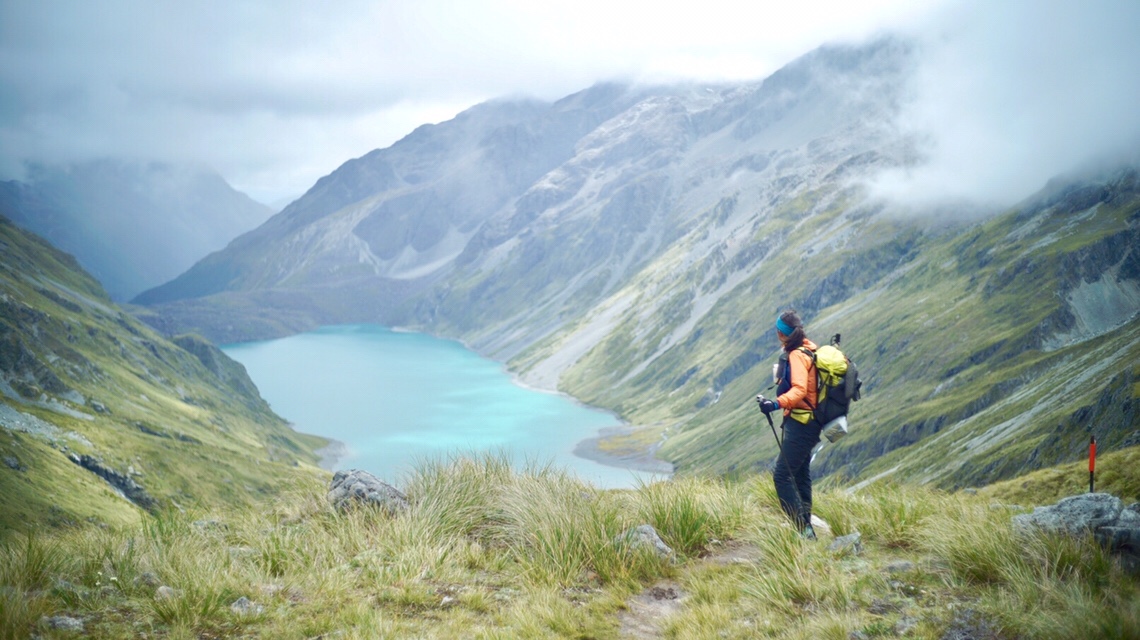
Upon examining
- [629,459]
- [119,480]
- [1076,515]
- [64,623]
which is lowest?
[629,459]

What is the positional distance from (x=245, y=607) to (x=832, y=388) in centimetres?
810

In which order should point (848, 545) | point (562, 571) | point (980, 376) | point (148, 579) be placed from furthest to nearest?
point (980, 376)
point (848, 545)
point (562, 571)
point (148, 579)

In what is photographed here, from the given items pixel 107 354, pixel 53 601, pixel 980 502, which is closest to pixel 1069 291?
pixel 980 502

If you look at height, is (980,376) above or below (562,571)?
below

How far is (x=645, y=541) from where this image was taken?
A: 31.6 feet

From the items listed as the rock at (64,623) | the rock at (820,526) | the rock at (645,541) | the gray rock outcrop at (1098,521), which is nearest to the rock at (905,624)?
the gray rock outcrop at (1098,521)

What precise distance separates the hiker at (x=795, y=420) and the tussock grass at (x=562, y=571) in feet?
1.23

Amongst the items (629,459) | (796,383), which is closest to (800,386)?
(796,383)

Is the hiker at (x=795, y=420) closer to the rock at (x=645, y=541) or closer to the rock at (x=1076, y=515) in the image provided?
the rock at (x=645, y=541)

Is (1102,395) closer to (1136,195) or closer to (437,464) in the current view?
(437,464)

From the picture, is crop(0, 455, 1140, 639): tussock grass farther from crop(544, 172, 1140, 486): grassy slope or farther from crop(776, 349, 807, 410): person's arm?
crop(544, 172, 1140, 486): grassy slope

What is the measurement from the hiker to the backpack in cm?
10

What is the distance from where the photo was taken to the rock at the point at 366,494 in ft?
38.3

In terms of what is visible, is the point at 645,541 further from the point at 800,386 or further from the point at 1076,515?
the point at 1076,515
